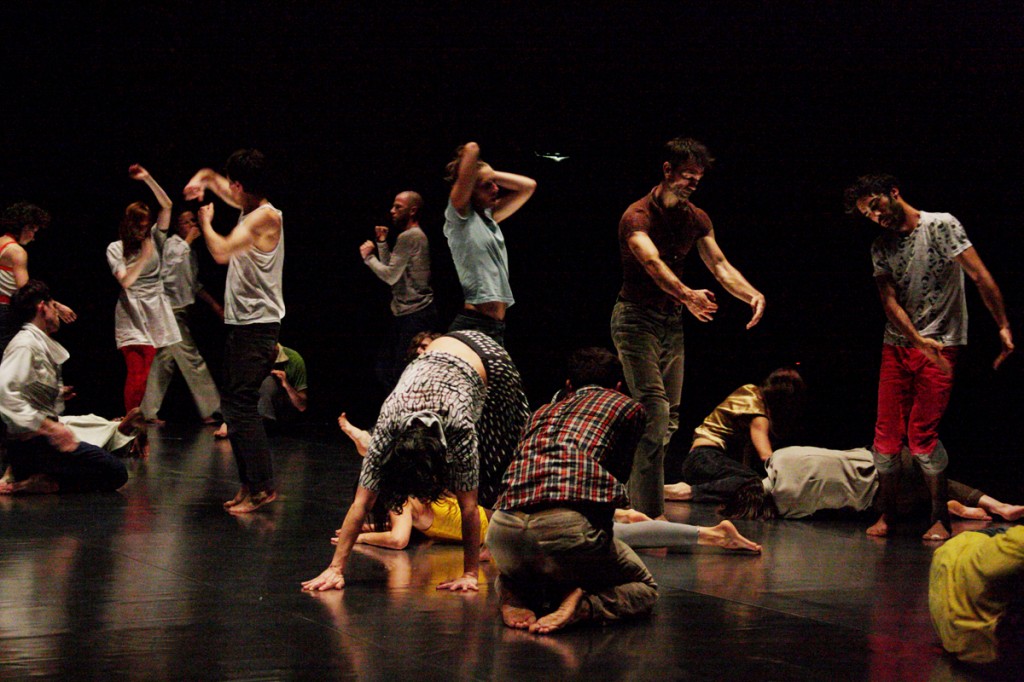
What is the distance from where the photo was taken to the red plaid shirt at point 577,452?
339 centimetres

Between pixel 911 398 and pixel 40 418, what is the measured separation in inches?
145

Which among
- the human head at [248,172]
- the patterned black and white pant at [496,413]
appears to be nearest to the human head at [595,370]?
the patterned black and white pant at [496,413]

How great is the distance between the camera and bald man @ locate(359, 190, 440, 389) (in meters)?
7.62

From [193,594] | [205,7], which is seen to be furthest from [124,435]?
[205,7]

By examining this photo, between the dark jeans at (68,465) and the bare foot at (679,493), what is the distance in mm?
2505

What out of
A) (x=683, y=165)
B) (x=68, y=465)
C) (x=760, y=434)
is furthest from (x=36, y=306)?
(x=760, y=434)

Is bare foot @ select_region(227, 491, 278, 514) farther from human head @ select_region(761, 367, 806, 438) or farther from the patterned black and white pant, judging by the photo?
human head @ select_region(761, 367, 806, 438)

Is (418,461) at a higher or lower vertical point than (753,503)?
higher

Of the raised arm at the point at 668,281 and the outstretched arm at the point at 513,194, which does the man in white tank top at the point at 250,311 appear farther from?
the raised arm at the point at 668,281

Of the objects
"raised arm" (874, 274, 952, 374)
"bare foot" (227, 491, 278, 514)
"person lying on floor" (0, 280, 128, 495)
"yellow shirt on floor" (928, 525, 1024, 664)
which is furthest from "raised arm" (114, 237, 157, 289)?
"yellow shirt on floor" (928, 525, 1024, 664)

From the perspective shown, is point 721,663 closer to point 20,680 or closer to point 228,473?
point 20,680

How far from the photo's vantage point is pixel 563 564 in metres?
3.36

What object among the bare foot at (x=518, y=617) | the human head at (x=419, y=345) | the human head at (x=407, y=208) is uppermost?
the human head at (x=407, y=208)

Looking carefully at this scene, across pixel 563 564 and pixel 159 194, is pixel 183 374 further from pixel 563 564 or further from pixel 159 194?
pixel 563 564
